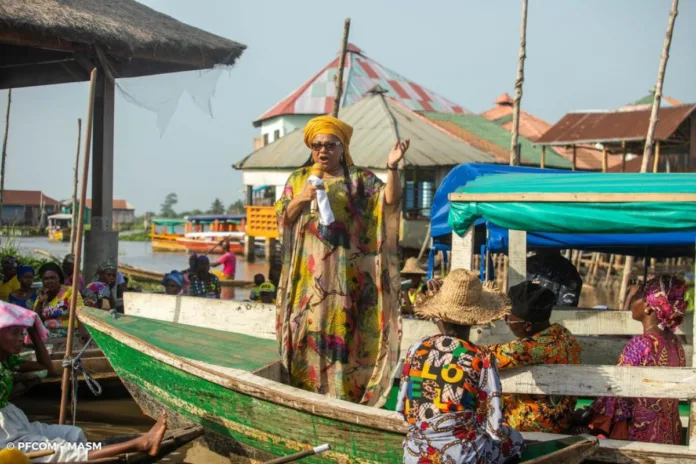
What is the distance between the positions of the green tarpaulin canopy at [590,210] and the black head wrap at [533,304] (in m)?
0.41

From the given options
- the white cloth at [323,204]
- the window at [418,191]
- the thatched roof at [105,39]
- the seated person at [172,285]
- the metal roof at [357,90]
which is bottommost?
the seated person at [172,285]

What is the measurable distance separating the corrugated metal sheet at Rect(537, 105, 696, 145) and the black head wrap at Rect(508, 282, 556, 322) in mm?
15229

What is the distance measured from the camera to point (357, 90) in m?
31.1

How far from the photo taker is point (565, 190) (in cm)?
445

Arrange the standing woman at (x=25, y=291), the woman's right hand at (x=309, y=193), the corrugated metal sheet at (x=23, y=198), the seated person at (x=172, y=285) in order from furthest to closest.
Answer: the corrugated metal sheet at (x=23, y=198)
the seated person at (x=172, y=285)
the standing woman at (x=25, y=291)
the woman's right hand at (x=309, y=193)

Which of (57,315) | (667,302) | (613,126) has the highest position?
(613,126)

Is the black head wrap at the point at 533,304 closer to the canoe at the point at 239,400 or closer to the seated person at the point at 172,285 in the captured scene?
the canoe at the point at 239,400

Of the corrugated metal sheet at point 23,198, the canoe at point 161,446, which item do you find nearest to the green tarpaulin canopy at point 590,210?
the canoe at point 161,446

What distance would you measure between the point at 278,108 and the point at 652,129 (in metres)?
24.0

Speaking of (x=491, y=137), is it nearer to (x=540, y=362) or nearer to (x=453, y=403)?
(x=540, y=362)

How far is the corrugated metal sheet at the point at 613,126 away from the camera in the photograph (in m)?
18.8

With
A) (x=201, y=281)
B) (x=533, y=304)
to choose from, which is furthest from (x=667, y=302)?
(x=201, y=281)

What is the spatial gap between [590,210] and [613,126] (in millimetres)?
16380

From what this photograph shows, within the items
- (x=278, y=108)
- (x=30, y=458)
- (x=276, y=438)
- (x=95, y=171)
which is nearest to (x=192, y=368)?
(x=276, y=438)
